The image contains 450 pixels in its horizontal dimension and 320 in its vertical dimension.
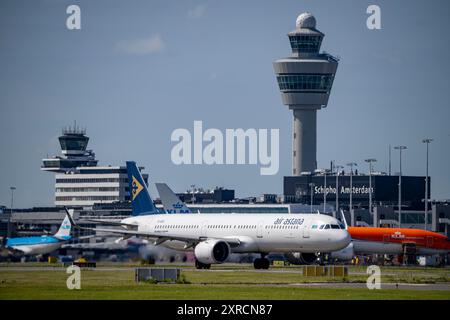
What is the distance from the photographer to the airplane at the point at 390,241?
5423 inches

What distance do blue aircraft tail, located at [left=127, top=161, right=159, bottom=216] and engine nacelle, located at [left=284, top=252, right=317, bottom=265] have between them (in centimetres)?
2091

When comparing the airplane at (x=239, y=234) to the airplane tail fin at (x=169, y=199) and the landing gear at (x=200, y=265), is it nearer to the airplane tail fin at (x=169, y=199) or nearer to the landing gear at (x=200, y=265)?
the landing gear at (x=200, y=265)

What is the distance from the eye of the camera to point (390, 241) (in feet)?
456

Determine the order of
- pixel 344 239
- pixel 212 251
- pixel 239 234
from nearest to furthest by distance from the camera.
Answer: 1. pixel 344 239
2. pixel 212 251
3. pixel 239 234

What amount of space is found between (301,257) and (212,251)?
1129cm

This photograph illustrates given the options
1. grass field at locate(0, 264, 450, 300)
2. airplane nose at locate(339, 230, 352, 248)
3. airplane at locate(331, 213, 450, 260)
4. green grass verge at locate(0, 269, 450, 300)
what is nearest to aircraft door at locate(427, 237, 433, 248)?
airplane at locate(331, 213, 450, 260)

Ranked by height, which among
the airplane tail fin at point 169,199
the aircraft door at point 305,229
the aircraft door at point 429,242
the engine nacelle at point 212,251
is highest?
the airplane tail fin at point 169,199

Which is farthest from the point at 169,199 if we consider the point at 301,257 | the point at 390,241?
the point at 301,257

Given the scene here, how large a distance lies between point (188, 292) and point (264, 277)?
22.3 m

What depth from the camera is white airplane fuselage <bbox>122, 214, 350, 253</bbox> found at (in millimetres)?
105875

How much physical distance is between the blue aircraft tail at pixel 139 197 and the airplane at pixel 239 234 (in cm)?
510

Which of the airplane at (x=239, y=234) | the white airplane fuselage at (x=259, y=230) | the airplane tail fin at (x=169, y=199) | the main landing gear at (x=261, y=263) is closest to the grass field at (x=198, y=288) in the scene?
the white airplane fuselage at (x=259, y=230)

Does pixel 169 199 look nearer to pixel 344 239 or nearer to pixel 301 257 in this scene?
pixel 301 257

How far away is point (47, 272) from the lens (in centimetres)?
9356
